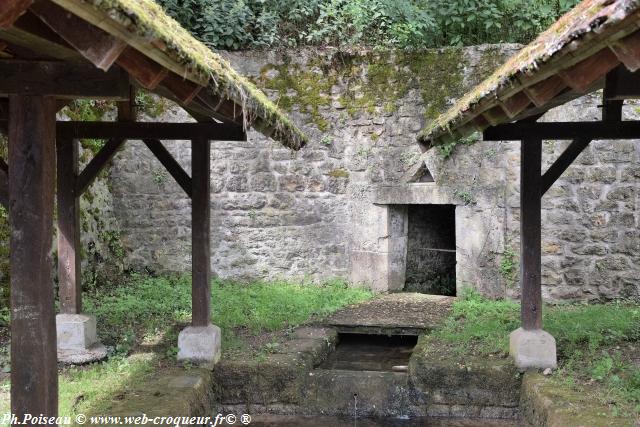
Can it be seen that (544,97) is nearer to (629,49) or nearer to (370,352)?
(629,49)

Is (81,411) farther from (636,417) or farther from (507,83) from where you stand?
(636,417)

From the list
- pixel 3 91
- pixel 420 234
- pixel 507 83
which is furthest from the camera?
pixel 420 234

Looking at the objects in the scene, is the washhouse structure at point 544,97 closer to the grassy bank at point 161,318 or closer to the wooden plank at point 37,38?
the wooden plank at point 37,38

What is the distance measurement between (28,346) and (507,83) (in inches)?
104

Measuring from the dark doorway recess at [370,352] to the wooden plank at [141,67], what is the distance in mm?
4001

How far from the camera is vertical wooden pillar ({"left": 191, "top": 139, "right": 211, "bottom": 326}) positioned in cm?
543

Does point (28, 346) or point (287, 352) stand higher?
point (28, 346)

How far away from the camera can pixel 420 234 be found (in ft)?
31.3

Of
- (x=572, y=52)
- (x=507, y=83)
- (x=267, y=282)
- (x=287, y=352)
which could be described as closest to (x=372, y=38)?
(x=267, y=282)

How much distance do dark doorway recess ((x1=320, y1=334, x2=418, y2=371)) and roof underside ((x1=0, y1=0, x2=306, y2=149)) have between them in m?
3.55

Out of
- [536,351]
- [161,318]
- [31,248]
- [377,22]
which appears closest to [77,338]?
[161,318]

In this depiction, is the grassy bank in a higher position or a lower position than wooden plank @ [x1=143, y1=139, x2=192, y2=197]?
lower

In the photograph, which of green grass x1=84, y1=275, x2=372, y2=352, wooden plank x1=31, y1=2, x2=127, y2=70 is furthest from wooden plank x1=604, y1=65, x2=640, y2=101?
green grass x1=84, y1=275, x2=372, y2=352

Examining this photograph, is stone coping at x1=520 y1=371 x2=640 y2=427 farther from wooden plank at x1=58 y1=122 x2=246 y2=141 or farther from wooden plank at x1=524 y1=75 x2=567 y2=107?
wooden plank at x1=58 y1=122 x2=246 y2=141
